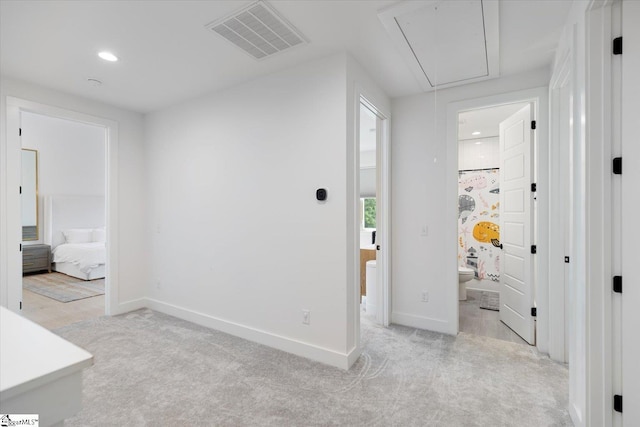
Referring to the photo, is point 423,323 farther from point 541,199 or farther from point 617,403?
point 617,403

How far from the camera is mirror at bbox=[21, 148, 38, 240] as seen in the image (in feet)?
20.5

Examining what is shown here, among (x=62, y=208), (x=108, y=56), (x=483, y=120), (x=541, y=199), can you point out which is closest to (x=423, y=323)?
(x=541, y=199)

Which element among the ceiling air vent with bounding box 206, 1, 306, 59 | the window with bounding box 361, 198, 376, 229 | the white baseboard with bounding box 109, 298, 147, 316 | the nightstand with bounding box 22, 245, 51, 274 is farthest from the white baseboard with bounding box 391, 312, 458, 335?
the nightstand with bounding box 22, 245, 51, 274

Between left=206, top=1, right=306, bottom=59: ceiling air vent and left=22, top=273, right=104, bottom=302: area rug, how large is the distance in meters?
4.60

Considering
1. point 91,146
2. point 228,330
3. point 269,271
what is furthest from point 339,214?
point 91,146

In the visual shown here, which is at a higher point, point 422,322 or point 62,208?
A: point 62,208

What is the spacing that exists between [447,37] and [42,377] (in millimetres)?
2811

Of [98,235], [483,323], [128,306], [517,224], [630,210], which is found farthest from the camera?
[98,235]

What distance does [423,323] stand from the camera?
3260mm

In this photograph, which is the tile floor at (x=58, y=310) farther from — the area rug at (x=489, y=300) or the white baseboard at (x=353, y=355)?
the area rug at (x=489, y=300)

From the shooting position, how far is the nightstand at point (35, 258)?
602 cm

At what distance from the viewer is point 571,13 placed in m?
1.89

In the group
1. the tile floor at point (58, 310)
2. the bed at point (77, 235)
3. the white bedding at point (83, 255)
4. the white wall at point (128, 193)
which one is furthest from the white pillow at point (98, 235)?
the white wall at point (128, 193)

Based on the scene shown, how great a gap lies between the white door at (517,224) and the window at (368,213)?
9.36 feet
